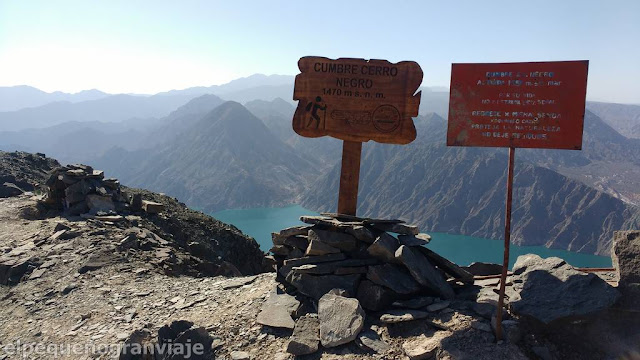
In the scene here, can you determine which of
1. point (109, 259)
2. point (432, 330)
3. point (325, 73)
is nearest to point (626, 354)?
point (432, 330)

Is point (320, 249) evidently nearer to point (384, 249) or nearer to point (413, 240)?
point (384, 249)

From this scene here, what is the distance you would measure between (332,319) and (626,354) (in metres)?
3.99

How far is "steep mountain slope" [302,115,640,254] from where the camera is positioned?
123m

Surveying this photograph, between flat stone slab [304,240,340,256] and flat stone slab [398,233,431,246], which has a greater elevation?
flat stone slab [398,233,431,246]

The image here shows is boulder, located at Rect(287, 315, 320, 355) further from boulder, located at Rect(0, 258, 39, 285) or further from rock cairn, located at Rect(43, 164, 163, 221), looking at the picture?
rock cairn, located at Rect(43, 164, 163, 221)

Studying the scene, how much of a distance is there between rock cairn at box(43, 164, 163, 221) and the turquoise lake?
72352 millimetres

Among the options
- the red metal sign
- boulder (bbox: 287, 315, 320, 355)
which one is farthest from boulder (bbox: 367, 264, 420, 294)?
the red metal sign

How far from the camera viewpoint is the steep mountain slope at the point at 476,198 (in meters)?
123

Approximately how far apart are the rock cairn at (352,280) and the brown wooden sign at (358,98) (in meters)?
1.72

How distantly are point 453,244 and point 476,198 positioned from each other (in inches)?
1576

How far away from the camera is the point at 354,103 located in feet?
24.3

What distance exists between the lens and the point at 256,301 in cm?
709

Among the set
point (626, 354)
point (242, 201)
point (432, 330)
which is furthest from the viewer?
point (242, 201)

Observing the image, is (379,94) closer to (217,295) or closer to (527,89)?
(527,89)
